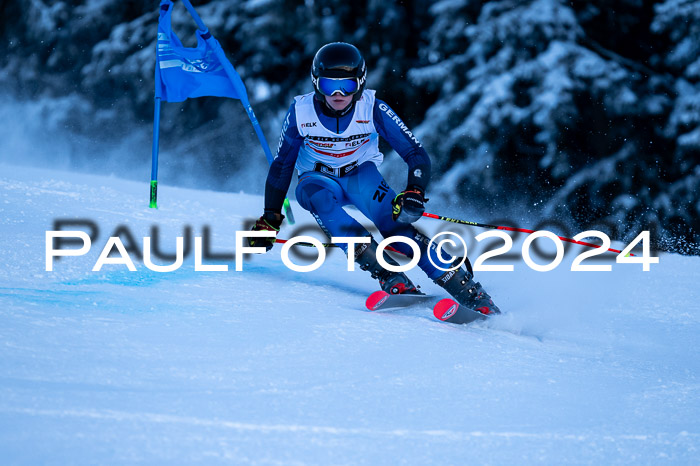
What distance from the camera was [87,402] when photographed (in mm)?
1904

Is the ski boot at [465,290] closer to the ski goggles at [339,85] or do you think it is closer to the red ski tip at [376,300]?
the red ski tip at [376,300]

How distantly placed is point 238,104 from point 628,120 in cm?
598

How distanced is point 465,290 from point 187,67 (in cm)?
246

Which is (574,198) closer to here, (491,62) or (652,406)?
(491,62)

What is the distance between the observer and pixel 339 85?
11.4ft

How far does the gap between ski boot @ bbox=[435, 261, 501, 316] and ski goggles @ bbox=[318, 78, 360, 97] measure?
95 cm

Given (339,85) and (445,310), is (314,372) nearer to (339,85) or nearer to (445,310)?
(445,310)

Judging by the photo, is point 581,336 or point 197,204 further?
point 197,204

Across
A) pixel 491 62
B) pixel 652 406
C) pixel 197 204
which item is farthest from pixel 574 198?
pixel 652 406

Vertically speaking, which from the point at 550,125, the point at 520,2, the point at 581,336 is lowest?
the point at 581,336

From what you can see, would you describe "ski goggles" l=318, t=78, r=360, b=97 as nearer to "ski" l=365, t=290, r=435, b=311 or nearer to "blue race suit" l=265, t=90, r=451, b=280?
"blue race suit" l=265, t=90, r=451, b=280

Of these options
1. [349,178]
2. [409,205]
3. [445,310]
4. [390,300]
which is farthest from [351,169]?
[445,310]

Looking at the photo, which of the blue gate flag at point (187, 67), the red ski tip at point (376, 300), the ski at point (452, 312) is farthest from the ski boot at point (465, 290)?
the blue gate flag at point (187, 67)

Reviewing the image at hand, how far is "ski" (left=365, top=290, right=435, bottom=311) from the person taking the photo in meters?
3.30
